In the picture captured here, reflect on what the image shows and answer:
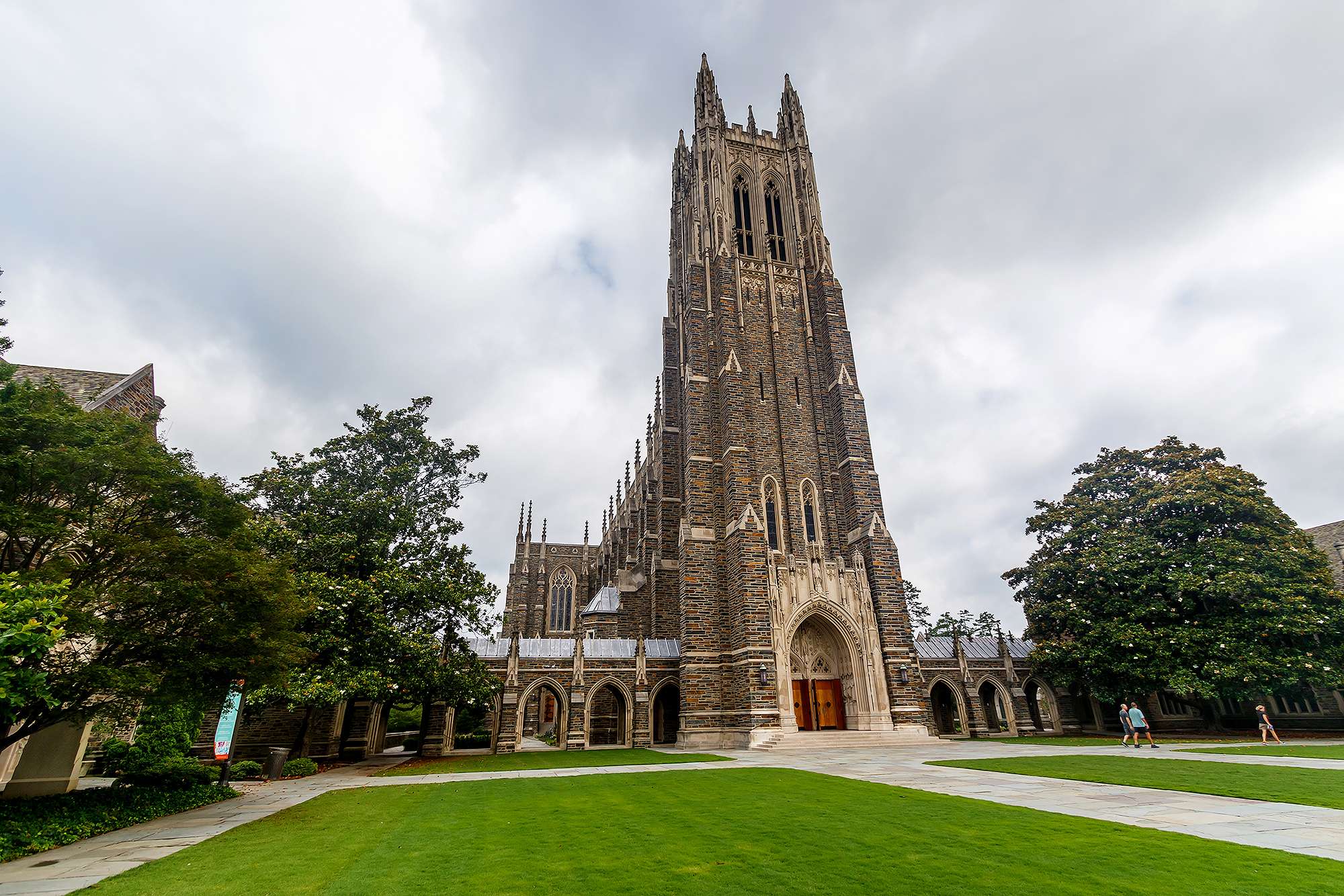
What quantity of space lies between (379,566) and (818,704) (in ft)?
57.3

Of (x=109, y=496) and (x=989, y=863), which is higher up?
(x=109, y=496)

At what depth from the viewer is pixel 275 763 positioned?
1611 centimetres

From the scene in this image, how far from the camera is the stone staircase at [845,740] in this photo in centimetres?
2184

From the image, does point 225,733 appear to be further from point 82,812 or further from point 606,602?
point 606,602

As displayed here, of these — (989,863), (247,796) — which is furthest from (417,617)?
(989,863)

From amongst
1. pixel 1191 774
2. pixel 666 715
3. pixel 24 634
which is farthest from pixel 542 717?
pixel 24 634

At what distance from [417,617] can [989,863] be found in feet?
62.0

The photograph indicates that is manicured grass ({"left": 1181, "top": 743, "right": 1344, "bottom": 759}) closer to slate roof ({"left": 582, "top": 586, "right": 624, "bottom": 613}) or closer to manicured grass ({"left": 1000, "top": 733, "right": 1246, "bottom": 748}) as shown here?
manicured grass ({"left": 1000, "top": 733, "right": 1246, "bottom": 748})

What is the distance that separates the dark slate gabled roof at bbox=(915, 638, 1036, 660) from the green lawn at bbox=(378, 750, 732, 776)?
1460 cm

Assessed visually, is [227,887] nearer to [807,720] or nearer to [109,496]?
[109,496]

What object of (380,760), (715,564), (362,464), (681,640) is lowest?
(380,760)

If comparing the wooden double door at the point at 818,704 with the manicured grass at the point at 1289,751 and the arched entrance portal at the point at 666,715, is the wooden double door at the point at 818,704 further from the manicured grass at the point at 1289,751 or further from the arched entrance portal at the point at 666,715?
the manicured grass at the point at 1289,751

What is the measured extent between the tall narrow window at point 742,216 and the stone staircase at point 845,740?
80.9 ft

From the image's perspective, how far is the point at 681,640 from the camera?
2539 centimetres
